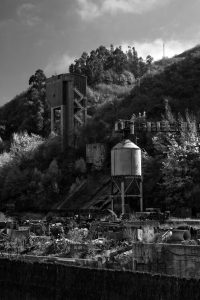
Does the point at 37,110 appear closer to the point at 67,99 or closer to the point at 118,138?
the point at 67,99

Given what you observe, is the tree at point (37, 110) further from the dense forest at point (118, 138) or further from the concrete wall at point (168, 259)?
the concrete wall at point (168, 259)

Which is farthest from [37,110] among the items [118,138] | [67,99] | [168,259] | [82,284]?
[82,284]

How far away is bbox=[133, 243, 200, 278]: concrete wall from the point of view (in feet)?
66.0

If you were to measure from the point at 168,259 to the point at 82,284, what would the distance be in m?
3.83

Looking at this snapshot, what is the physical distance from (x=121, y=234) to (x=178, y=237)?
4.10m

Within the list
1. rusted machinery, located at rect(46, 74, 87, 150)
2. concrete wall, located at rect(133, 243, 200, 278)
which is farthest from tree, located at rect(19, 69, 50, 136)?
concrete wall, located at rect(133, 243, 200, 278)

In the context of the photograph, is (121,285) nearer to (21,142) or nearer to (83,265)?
(83,265)

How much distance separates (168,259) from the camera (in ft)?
68.9

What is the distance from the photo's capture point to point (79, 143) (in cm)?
7531

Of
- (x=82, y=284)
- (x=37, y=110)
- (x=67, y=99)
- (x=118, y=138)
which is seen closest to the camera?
(x=82, y=284)

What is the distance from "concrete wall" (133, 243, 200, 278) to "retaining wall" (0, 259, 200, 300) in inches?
118

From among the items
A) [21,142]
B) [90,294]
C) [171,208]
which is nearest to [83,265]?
[90,294]

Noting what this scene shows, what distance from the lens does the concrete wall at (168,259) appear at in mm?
20125

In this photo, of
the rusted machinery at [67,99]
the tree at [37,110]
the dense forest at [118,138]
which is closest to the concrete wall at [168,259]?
the dense forest at [118,138]
